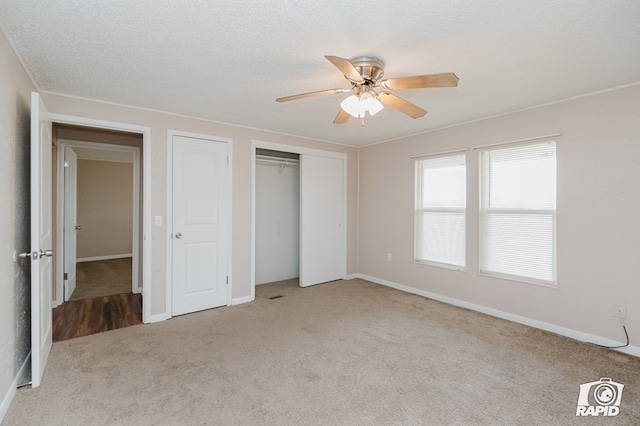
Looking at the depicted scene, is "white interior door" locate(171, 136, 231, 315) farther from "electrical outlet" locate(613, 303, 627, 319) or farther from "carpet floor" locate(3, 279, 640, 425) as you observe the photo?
"electrical outlet" locate(613, 303, 627, 319)

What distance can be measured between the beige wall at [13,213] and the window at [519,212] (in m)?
4.29

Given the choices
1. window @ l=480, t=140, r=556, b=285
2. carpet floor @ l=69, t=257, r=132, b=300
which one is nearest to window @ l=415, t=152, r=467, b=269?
window @ l=480, t=140, r=556, b=285

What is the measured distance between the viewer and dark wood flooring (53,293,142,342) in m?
3.18

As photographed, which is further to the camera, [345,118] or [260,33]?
[345,118]

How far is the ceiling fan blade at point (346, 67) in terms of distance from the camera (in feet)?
5.64

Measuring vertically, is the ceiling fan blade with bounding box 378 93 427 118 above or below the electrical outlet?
above

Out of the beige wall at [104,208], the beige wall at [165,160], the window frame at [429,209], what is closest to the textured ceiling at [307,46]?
the beige wall at [165,160]

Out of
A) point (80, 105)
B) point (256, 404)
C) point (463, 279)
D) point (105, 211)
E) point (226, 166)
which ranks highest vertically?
point (80, 105)

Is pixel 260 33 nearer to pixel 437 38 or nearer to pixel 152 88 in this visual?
pixel 437 38

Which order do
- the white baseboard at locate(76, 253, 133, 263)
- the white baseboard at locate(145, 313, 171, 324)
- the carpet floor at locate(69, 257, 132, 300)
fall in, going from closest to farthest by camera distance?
the white baseboard at locate(145, 313, 171, 324) → the carpet floor at locate(69, 257, 132, 300) → the white baseboard at locate(76, 253, 133, 263)

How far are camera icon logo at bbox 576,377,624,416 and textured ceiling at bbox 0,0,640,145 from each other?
2291 millimetres

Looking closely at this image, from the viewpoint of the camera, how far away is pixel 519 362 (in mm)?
2537

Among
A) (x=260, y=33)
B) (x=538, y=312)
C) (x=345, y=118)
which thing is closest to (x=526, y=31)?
(x=345, y=118)

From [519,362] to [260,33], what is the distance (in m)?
3.09
